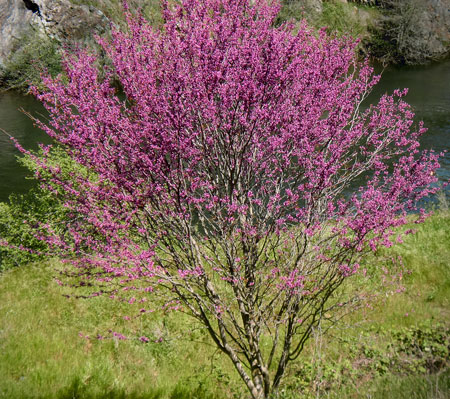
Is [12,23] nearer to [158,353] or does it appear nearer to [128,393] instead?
[158,353]

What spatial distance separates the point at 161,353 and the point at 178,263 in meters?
3.67

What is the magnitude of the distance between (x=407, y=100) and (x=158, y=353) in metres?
35.3

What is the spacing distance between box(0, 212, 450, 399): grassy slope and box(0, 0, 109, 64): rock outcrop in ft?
152

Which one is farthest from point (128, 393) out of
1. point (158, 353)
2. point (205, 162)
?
point (205, 162)

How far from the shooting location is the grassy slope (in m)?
5.07

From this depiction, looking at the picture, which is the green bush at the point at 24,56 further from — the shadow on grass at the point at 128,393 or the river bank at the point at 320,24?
the shadow on grass at the point at 128,393

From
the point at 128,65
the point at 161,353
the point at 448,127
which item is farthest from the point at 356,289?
the point at 448,127

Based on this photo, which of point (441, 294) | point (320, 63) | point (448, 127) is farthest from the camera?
point (448, 127)

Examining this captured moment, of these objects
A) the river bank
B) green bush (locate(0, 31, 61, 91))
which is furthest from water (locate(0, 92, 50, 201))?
the river bank

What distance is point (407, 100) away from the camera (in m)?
33.9

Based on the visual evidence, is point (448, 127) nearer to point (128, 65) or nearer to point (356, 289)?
point (356, 289)

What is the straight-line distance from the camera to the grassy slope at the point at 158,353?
5.07 meters

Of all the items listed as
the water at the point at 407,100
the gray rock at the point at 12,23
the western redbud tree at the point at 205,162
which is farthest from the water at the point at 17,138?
the gray rock at the point at 12,23

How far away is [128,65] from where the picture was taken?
4.23m
